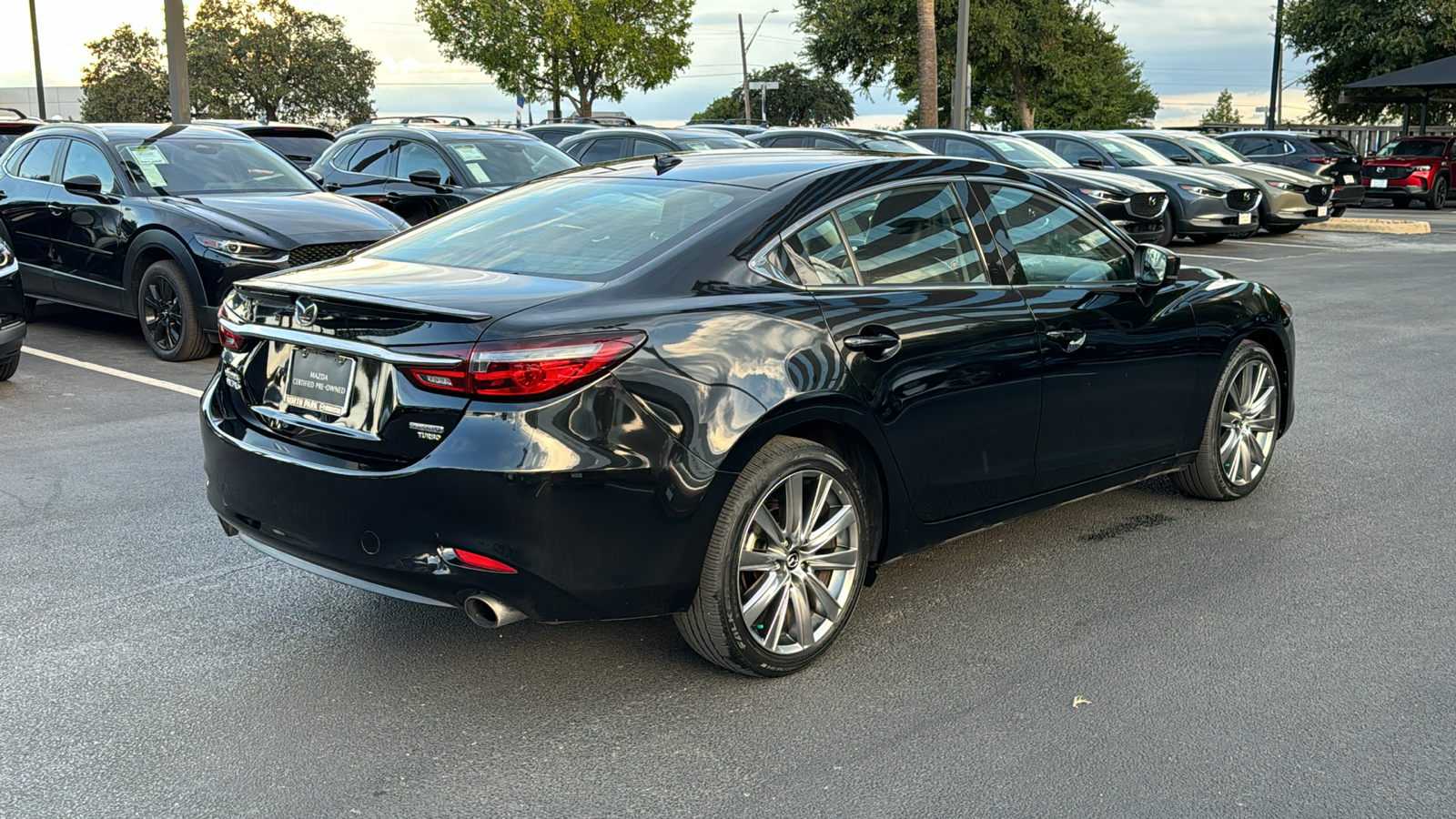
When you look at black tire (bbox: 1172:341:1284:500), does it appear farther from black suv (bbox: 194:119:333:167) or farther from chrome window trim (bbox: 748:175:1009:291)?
black suv (bbox: 194:119:333:167)

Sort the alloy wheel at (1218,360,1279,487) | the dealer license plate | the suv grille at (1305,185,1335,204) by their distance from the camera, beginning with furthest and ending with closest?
the suv grille at (1305,185,1335,204), the alloy wheel at (1218,360,1279,487), the dealer license plate

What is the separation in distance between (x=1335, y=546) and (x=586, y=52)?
51207 millimetres

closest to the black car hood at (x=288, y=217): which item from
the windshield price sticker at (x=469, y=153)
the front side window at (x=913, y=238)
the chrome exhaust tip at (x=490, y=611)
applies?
the windshield price sticker at (x=469, y=153)

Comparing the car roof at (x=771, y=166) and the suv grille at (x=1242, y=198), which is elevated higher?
the car roof at (x=771, y=166)

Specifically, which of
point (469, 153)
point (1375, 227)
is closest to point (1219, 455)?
point (469, 153)

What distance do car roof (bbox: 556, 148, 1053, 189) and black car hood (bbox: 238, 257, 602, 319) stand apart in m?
0.89

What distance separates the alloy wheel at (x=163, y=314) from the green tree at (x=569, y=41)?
44.8 meters

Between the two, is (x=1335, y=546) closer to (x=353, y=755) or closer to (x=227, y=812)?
(x=353, y=755)

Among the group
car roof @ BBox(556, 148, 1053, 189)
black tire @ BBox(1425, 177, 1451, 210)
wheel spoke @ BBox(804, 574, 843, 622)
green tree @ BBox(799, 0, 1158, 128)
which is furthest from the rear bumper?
green tree @ BBox(799, 0, 1158, 128)

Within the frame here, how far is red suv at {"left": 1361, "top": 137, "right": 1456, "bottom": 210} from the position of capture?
29172 mm

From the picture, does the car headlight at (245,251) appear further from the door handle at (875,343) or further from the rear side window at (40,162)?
the door handle at (875,343)

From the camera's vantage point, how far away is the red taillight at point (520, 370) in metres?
3.41

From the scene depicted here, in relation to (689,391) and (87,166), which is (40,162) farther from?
(689,391)

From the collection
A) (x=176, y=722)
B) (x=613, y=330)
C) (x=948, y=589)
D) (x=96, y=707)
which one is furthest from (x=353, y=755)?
(x=948, y=589)
